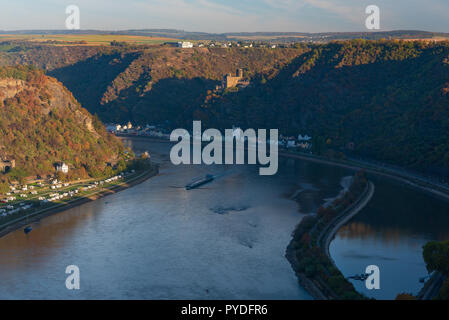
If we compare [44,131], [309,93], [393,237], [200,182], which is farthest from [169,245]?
[309,93]

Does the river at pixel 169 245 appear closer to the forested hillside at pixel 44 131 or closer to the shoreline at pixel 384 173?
the shoreline at pixel 384 173

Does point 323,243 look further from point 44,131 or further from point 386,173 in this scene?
point 44,131

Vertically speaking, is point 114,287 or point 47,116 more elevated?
point 47,116

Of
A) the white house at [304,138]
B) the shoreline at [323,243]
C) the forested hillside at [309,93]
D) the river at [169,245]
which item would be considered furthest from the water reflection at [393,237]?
the white house at [304,138]

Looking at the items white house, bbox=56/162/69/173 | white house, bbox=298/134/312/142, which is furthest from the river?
white house, bbox=298/134/312/142

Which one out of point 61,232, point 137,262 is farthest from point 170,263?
point 61,232

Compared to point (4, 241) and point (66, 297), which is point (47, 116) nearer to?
point (4, 241)
